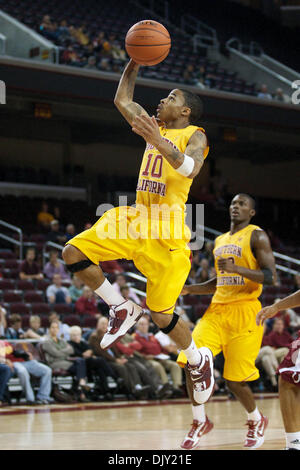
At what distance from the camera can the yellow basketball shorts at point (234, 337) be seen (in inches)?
274

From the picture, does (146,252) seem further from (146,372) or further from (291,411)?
(146,372)

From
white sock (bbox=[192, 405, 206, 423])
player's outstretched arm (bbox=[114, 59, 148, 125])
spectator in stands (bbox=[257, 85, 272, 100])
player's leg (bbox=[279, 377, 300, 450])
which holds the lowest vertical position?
white sock (bbox=[192, 405, 206, 423])

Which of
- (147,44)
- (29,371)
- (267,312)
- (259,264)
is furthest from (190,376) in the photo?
(29,371)

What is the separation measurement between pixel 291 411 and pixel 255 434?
6.56 feet

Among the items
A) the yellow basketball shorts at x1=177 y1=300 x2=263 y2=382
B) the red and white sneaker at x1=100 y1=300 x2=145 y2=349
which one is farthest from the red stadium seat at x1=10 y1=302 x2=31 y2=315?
the red and white sneaker at x1=100 y1=300 x2=145 y2=349

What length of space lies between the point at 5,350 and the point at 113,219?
578 centimetres

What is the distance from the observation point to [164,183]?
18.2ft

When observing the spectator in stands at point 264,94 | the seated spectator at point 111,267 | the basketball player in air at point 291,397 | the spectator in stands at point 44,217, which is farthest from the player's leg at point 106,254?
the spectator in stands at point 264,94

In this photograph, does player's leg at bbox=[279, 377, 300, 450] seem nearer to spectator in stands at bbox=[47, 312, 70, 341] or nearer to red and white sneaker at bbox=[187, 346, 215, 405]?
red and white sneaker at bbox=[187, 346, 215, 405]

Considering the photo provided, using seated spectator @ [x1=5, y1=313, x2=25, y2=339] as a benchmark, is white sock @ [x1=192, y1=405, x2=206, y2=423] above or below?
below

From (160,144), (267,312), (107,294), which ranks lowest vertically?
(267,312)

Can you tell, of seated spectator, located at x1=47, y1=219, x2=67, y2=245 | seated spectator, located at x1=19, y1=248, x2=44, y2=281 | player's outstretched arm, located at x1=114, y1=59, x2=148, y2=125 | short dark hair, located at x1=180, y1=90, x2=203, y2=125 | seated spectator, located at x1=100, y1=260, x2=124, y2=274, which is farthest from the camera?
seated spectator, located at x1=47, y1=219, x2=67, y2=245

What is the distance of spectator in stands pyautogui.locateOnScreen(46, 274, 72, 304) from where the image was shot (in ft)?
42.3

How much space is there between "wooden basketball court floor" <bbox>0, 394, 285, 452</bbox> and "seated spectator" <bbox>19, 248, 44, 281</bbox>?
118 inches
